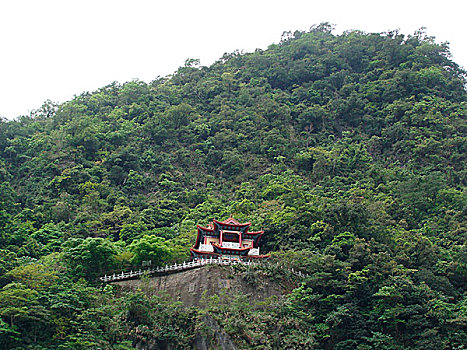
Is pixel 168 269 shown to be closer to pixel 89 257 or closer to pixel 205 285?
pixel 205 285

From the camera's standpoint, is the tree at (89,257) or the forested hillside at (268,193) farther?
the tree at (89,257)

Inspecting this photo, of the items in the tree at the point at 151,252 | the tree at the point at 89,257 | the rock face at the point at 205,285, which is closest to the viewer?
the rock face at the point at 205,285

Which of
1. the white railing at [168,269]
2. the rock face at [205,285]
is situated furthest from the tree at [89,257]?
the rock face at [205,285]

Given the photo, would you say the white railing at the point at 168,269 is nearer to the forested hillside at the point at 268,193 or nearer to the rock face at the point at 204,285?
the rock face at the point at 204,285

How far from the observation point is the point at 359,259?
2895 cm

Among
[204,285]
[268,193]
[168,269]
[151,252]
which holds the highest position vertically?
[268,193]

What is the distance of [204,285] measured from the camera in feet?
91.9

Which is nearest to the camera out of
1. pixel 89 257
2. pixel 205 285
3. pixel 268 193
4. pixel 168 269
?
pixel 205 285

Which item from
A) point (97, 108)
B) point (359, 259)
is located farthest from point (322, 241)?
point (97, 108)

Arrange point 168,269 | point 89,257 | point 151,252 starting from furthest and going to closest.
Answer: point 151,252
point 168,269
point 89,257

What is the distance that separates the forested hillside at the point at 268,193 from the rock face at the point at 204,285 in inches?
30.8

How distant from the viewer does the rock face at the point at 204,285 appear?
27703 millimetres

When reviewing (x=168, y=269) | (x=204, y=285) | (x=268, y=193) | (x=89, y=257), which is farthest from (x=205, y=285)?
(x=268, y=193)

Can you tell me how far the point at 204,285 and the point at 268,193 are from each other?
49.6 ft
